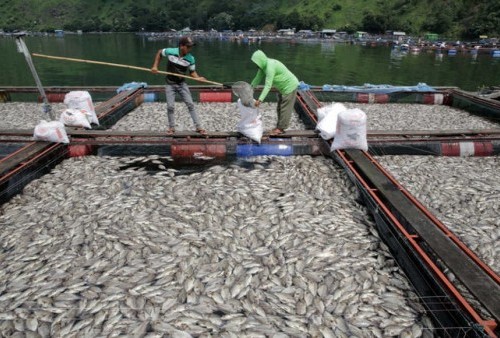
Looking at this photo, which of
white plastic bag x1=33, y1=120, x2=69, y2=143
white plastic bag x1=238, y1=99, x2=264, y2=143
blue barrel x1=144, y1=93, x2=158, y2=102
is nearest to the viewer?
white plastic bag x1=33, y1=120, x2=69, y2=143

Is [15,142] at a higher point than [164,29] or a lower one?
lower

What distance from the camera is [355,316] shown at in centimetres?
388

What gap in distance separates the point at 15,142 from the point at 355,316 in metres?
8.98

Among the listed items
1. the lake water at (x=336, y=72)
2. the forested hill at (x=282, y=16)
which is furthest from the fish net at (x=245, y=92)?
the forested hill at (x=282, y=16)

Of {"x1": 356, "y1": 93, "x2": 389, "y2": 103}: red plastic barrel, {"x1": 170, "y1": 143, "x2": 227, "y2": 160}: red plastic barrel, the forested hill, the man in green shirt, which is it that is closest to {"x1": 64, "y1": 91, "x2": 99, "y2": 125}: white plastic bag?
{"x1": 170, "y1": 143, "x2": 227, "y2": 160}: red plastic barrel

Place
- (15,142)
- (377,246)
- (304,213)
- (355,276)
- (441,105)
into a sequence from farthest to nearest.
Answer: (441,105)
(15,142)
(304,213)
(377,246)
(355,276)

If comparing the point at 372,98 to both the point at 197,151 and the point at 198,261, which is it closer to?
the point at 197,151

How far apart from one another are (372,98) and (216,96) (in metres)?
7.57

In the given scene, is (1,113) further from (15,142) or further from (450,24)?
(450,24)

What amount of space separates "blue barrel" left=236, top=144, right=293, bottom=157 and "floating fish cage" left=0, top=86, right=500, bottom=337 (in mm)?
26

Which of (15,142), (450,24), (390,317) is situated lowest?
(390,317)

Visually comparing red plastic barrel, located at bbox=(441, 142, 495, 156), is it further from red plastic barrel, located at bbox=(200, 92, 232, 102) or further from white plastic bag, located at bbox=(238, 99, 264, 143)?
red plastic barrel, located at bbox=(200, 92, 232, 102)

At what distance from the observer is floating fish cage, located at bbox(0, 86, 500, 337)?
3.73 m

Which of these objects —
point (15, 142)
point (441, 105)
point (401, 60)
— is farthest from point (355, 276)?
point (401, 60)
